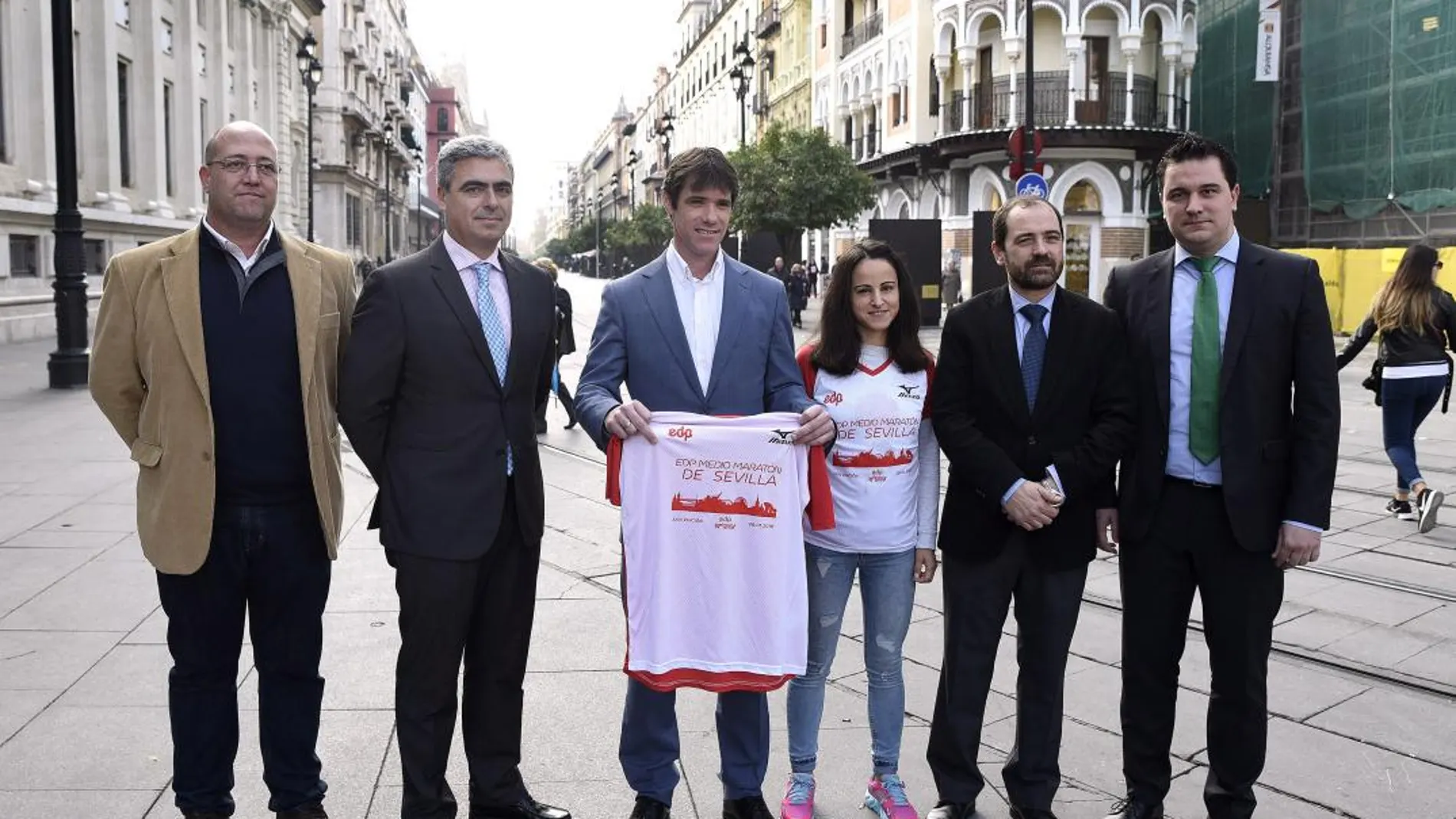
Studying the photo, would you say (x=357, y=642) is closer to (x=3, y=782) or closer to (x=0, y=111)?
(x=3, y=782)

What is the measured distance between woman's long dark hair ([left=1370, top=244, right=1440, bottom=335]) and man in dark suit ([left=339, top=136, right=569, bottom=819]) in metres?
7.28

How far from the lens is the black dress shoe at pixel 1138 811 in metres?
3.91

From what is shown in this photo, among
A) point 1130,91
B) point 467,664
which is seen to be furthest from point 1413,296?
point 1130,91

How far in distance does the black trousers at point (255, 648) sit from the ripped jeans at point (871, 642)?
1.57 meters

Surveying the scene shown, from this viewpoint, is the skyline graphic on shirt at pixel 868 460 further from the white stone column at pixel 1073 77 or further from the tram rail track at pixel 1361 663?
the white stone column at pixel 1073 77

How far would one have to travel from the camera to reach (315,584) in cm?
378

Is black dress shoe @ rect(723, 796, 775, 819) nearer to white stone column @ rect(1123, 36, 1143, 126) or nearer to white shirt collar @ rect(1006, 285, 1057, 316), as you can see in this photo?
white shirt collar @ rect(1006, 285, 1057, 316)

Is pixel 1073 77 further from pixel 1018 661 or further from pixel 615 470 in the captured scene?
pixel 615 470

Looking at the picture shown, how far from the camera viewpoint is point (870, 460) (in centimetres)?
389

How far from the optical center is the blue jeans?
348 inches

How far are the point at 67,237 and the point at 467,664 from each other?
13856 millimetres

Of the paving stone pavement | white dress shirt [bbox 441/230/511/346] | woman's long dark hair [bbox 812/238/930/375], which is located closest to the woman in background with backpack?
the paving stone pavement

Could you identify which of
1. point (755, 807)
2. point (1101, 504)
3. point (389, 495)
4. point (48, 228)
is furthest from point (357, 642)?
point (48, 228)

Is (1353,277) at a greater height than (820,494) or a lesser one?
greater
